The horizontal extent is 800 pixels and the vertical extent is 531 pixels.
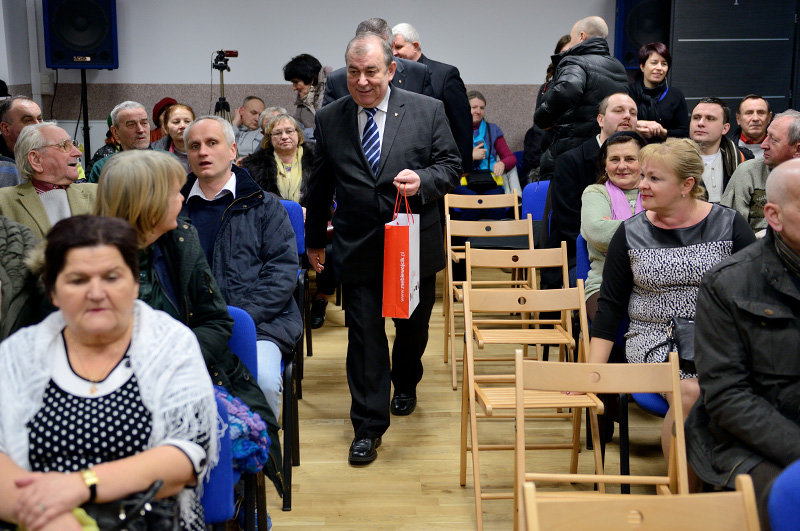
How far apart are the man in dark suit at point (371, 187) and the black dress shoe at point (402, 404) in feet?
1.39

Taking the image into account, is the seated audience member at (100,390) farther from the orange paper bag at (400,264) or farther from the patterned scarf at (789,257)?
the patterned scarf at (789,257)

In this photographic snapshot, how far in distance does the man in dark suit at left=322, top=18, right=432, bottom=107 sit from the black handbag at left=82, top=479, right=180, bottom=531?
2.84 meters

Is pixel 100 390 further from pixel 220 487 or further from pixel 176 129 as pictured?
pixel 176 129

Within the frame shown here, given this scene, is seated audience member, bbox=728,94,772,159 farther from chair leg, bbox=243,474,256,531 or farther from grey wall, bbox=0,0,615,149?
chair leg, bbox=243,474,256,531

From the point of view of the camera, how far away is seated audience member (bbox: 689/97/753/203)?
4.24 meters

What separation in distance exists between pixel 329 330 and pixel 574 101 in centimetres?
210

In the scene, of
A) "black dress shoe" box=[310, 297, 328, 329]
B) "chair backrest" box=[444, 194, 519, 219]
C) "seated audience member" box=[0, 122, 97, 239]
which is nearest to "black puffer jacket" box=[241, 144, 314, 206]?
"black dress shoe" box=[310, 297, 328, 329]

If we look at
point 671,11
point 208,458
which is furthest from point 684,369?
point 671,11

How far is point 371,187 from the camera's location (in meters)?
3.20

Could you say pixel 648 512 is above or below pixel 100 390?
below

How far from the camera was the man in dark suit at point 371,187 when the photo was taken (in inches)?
126

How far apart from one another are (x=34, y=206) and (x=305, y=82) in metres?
3.20

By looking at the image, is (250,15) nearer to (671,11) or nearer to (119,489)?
(671,11)

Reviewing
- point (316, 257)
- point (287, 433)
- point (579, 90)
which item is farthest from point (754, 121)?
point (287, 433)
